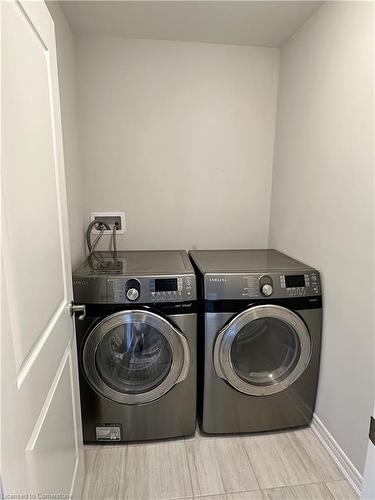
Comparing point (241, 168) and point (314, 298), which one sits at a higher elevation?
point (241, 168)

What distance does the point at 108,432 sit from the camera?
171 centimetres

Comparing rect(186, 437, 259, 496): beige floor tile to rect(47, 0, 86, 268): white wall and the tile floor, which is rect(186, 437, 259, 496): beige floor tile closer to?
the tile floor

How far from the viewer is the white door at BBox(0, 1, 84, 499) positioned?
0.71 m

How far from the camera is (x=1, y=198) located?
0.68 m

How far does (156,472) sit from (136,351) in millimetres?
587

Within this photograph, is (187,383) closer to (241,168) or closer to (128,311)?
(128,311)

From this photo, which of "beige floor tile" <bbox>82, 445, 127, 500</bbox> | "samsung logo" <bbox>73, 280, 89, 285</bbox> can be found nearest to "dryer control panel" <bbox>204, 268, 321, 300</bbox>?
"samsung logo" <bbox>73, 280, 89, 285</bbox>

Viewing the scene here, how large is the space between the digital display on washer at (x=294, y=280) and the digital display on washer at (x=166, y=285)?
1.97 feet

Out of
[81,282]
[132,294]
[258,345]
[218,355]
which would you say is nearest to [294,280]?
[258,345]

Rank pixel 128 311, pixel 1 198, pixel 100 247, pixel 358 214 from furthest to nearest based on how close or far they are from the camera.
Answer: pixel 100 247 → pixel 128 311 → pixel 358 214 → pixel 1 198

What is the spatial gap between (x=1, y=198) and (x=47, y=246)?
1.16 feet

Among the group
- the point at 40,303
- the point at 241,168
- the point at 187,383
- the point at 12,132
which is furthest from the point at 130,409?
the point at 241,168

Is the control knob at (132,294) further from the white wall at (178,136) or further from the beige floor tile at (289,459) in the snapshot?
the beige floor tile at (289,459)

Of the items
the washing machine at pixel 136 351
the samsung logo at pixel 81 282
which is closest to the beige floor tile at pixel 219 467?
the washing machine at pixel 136 351
